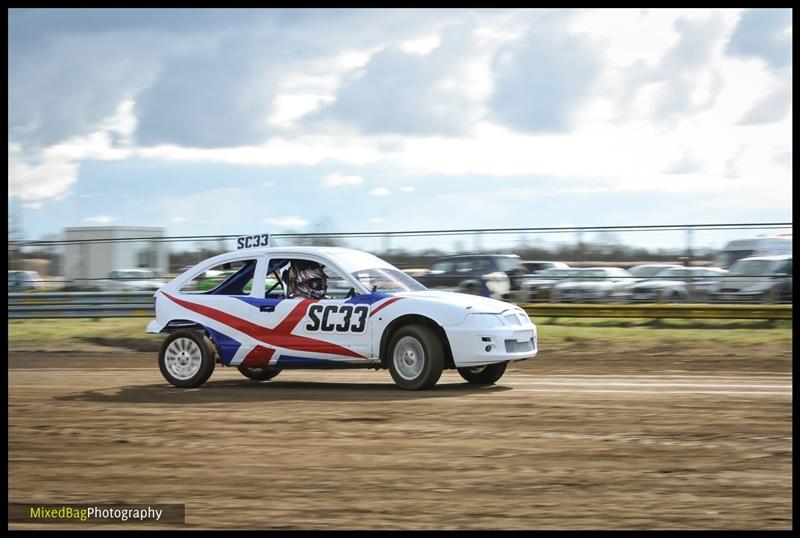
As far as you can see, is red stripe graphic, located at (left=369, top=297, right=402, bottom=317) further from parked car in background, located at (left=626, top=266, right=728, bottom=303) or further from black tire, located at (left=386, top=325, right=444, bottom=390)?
parked car in background, located at (left=626, top=266, right=728, bottom=303)

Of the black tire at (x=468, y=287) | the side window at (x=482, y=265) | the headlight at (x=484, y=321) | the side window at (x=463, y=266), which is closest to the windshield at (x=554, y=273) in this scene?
the side window at (x=482, y=265)

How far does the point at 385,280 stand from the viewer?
41.5 ft

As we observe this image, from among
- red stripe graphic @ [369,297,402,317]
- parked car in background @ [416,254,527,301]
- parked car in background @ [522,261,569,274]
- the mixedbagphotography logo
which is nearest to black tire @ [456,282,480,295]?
parked car in background @ [416,254,527,301]

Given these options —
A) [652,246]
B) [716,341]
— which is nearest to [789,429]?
[716,341]

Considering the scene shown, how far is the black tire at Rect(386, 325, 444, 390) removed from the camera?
11.7 metres

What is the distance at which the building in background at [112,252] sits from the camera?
2247 centimetres

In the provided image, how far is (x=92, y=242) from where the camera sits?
2273 centimetres

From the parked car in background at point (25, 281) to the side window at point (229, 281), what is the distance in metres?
10.5

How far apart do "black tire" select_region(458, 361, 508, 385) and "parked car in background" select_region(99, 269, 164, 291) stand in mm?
10756

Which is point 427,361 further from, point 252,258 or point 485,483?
point 485,483

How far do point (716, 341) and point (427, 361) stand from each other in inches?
297

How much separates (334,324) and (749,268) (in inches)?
391

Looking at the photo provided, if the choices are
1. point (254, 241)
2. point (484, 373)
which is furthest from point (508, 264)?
point (484, 373)

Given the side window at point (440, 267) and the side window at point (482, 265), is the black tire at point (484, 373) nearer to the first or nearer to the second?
the side window at point (482, 265)
